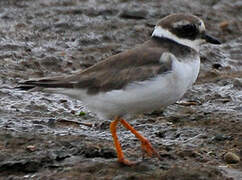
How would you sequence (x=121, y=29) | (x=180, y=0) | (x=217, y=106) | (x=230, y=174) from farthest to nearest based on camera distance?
(x=180, y=0)
(x=121, y=29)
(x=217, y=106)
(x=230, y=174)

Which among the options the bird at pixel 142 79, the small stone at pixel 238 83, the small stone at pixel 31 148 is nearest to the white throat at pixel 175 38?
the bird at pixel 142 79

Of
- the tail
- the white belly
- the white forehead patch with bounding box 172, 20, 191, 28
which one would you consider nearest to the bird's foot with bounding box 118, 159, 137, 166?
the white belly

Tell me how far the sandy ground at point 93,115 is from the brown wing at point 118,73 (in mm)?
681

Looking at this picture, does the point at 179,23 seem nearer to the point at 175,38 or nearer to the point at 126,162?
the point at 175,38

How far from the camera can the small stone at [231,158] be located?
6.26 meters

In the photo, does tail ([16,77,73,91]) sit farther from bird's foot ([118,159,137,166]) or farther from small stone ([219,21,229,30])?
small stone ([219,21,229,30])

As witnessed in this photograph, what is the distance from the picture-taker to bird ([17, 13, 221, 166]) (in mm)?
5969

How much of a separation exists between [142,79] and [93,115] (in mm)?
1931

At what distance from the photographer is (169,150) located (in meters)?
6.59

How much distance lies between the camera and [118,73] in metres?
6.18

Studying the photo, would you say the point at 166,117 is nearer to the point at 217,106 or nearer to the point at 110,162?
the point at 217,106

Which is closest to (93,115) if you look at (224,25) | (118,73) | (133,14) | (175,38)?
A: (118,73)

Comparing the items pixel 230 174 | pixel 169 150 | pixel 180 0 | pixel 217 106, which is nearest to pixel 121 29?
pixel 180 0

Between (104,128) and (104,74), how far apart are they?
1327 mm
